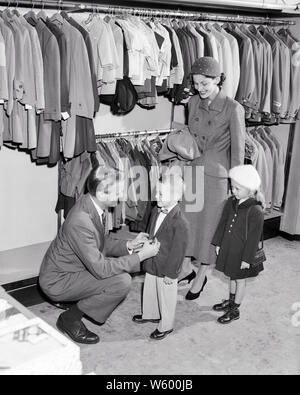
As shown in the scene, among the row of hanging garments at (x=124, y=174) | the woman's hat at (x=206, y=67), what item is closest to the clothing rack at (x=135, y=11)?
the woman's hat at (x=206, y=67)

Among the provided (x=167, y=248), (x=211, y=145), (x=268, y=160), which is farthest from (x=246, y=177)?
(x=268, y=160)

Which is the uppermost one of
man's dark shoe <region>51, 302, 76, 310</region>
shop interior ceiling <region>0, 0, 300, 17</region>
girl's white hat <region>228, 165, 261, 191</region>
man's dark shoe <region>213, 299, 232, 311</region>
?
shop interior ceiling <region>0, 0, 300, 17</region>

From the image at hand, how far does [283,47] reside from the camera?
15.3 ft

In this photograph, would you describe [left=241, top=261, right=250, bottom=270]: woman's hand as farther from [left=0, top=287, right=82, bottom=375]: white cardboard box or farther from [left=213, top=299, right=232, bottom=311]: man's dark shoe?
[left=0, top=287, right=82, bottom=375]: white cardboard box

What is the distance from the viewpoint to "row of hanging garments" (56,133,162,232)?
12.7 ft

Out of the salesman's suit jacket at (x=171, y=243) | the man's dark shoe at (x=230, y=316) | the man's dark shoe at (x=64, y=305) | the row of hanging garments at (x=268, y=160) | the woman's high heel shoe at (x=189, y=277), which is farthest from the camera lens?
the row of hanging garments at (x=268, y=160)

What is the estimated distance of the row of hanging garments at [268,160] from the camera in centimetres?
460

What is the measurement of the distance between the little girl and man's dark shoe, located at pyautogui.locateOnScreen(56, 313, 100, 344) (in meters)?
0.89

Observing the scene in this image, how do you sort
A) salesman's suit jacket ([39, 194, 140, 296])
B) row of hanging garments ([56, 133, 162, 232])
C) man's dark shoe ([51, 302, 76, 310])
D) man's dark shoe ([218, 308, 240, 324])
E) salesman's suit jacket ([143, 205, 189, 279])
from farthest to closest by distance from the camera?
1. row of hanging garments ([56, 133, 162, 232])
2. man's dark shoe ([218, 308, 240, 324])
3. man's dark shoe ([51, 302, 76, 310])
4. salesman's suit jacket ([143, 205, 189, 279])
5. salesman's suit jacket ([39, 194, 140, 296])

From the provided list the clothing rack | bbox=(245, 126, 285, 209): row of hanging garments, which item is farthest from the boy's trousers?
the clothing rack

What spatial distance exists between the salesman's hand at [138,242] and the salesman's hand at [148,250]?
0.26 ft

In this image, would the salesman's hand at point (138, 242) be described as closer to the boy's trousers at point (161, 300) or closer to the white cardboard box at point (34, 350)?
the boy's trousers at point (161, 300)

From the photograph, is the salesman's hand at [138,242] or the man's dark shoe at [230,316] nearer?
the salesman's hand at [138,242]
